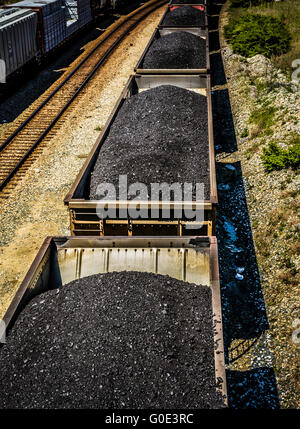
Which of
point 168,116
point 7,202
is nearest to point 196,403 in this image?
point 168,116

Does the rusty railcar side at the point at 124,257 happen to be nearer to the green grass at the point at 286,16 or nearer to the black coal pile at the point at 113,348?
the black coal pile at the point at 113,348

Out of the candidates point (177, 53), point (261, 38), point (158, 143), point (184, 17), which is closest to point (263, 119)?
point (177, 53)

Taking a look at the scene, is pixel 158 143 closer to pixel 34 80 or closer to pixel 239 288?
pixel 239 288

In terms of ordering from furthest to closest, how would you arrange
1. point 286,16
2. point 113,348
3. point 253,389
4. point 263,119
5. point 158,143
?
point 286,16
point 263,119
point 158,143
point 253,389
point 113,348

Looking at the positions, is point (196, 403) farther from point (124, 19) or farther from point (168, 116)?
point (124, 19)

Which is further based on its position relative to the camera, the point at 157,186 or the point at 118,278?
the point at 157,186

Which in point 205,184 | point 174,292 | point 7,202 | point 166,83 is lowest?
point 7,202

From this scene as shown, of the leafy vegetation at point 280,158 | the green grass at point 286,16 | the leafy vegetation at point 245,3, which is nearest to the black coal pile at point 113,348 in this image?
the leafy vegetation at point 280,158
